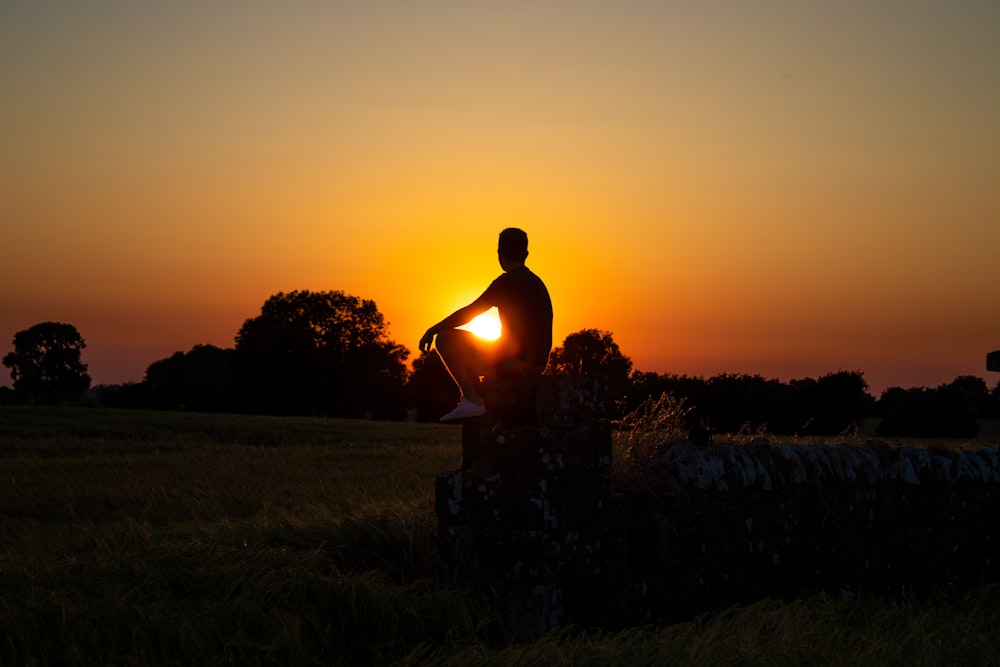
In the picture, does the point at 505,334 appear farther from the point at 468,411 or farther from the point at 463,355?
the point at 468,411

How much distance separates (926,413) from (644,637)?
35.8m

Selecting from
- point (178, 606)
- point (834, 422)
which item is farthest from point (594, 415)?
point (834, 422)

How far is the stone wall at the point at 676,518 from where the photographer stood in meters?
8.12

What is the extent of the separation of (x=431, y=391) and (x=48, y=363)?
164 ft

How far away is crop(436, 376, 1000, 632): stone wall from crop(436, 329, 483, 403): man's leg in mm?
258

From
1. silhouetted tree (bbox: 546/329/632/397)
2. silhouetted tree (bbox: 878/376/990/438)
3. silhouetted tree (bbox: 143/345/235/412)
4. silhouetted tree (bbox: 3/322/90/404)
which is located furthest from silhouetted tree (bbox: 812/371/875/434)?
silhouetted tree (bbox: 3/322/90/404)

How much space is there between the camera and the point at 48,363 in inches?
3890

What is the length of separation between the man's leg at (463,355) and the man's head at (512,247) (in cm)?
65

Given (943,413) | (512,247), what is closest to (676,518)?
(512,247)

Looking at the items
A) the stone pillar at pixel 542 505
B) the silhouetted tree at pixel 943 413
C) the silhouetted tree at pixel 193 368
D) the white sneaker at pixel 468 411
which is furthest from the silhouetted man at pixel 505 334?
the silhouetted tree at pixel 193 368

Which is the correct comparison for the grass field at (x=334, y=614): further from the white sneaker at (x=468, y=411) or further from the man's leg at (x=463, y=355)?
the man's leg at (x=463, y=355)

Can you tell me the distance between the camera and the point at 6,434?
95.5 feet

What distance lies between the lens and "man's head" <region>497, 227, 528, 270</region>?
8.36 meters

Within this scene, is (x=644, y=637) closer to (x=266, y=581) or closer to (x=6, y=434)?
(x=266, y=581)
